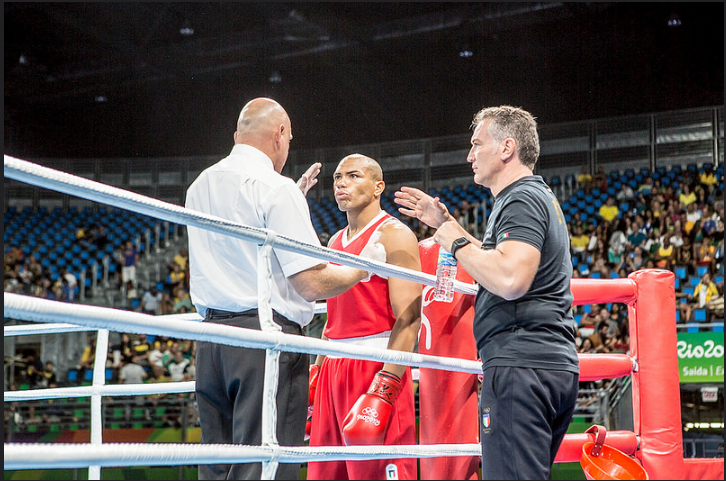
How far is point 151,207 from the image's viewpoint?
4.81 feet

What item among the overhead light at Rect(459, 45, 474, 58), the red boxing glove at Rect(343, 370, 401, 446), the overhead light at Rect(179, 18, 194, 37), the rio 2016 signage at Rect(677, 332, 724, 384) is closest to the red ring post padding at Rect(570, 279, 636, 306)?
the red boxing glove at Rect(343, 370, 401, 446)

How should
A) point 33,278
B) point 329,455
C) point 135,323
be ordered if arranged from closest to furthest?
point 135,323 → point 329,455 → point 33,278

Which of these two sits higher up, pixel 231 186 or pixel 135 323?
pixel 231 186

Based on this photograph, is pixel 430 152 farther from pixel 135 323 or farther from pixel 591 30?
pixel 135 323

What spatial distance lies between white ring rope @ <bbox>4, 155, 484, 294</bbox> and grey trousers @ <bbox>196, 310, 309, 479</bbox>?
269mm

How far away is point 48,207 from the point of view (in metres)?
16.5

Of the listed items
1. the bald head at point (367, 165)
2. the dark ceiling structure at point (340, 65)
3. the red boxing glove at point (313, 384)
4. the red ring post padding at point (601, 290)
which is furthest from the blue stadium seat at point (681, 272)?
the red boxing glove at point (313, 384)

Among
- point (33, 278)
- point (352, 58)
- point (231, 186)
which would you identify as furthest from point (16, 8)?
point (231, 186)

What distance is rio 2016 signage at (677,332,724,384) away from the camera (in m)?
7.34

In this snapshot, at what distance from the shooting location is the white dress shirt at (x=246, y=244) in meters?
1.98

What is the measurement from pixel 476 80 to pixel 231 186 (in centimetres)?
1240

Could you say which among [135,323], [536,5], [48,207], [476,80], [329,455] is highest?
[536,5]

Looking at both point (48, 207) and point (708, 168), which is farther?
point (48, 207)

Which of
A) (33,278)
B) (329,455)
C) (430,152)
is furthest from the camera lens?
(430,152)
